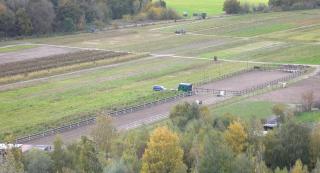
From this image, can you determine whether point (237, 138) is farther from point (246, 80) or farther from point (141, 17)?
point (141, 17)

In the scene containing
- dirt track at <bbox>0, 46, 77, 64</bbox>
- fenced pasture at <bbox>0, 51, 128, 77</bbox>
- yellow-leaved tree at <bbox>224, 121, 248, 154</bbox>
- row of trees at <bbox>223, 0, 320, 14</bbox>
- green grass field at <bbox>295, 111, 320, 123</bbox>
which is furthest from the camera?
row of trees at <bbox>223, 0, 320, 14</bbox>

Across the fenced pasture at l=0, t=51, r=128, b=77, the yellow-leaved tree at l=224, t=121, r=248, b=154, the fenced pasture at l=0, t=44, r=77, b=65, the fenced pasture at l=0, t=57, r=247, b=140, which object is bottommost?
the fenced pasture at l=0, t=57, r=247, b=140

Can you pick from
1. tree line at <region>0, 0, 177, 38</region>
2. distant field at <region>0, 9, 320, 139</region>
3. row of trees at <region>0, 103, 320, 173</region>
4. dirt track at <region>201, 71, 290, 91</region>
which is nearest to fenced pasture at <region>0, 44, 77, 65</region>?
distant field at <region>0, 9, 320, 139</region>

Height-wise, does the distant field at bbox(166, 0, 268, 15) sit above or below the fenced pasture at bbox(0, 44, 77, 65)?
below

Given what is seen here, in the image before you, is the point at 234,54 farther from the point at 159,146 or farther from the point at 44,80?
the point at 159,146

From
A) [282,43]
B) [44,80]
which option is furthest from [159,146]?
[282,43]

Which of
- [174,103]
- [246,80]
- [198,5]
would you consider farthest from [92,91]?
[198,5]

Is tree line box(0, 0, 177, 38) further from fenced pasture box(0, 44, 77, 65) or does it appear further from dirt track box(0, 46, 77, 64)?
dirt track box(0, 46, 77, 64)

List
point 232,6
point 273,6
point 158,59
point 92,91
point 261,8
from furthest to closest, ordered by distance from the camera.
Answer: point 273,6
point 261,8
point 232,6
point 158,59
point 92,91
